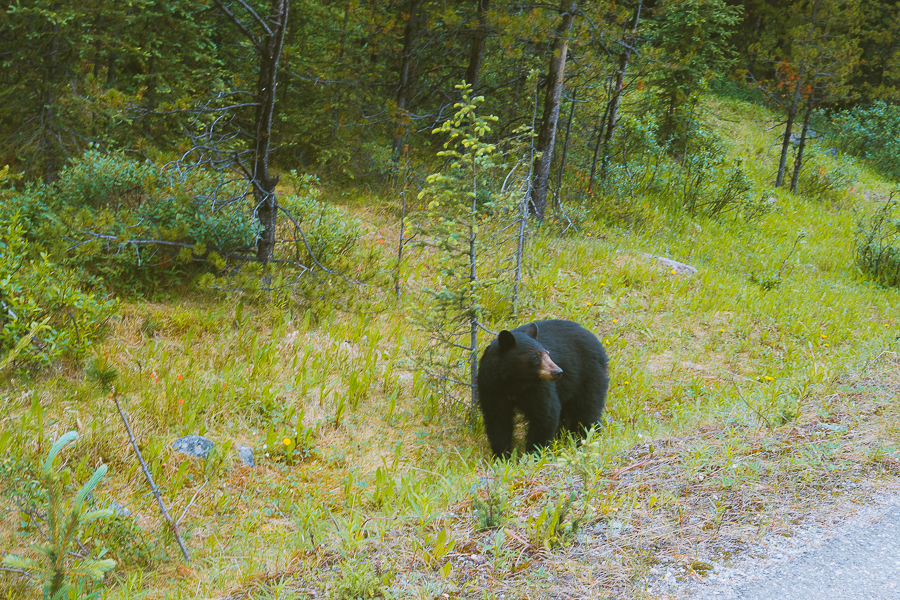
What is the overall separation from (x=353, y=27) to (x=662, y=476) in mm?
11257

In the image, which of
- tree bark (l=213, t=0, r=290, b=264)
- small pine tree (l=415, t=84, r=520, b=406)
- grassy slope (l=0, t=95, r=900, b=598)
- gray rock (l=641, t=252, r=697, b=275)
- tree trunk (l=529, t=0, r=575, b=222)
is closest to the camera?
grassy slope (l=0, t=95, r=900, b=598)

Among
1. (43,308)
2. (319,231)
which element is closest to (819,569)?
(43,308)

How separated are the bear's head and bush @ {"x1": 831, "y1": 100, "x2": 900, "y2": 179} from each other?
24.0 meters

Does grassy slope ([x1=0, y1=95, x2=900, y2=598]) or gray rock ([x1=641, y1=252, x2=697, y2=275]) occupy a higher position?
gray rock ([x1=641, y1=252, x2=697, y2=275])

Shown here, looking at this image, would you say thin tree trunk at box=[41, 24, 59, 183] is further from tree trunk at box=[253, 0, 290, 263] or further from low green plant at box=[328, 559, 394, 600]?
low green plant at box=[328, 559, 394, 600]

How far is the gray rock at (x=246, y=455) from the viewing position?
4.26 metres

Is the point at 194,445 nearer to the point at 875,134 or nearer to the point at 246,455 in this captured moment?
the point at 246,455

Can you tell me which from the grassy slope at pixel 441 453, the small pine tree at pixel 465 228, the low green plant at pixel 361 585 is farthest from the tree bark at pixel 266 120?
the low green plant at pixel 361 585

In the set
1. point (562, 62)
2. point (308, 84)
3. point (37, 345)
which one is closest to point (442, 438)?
point (37, 345)

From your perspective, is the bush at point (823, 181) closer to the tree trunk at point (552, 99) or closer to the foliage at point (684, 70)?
the foliage at point (684, 70)

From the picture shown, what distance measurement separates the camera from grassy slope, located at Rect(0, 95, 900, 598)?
2.77 m

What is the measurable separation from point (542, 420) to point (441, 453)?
952mm

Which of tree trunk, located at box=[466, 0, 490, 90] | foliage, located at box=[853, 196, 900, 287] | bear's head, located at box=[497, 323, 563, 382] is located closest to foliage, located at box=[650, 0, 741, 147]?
foliage, located at box=[853, 196, 900, 287]

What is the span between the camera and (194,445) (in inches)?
164
